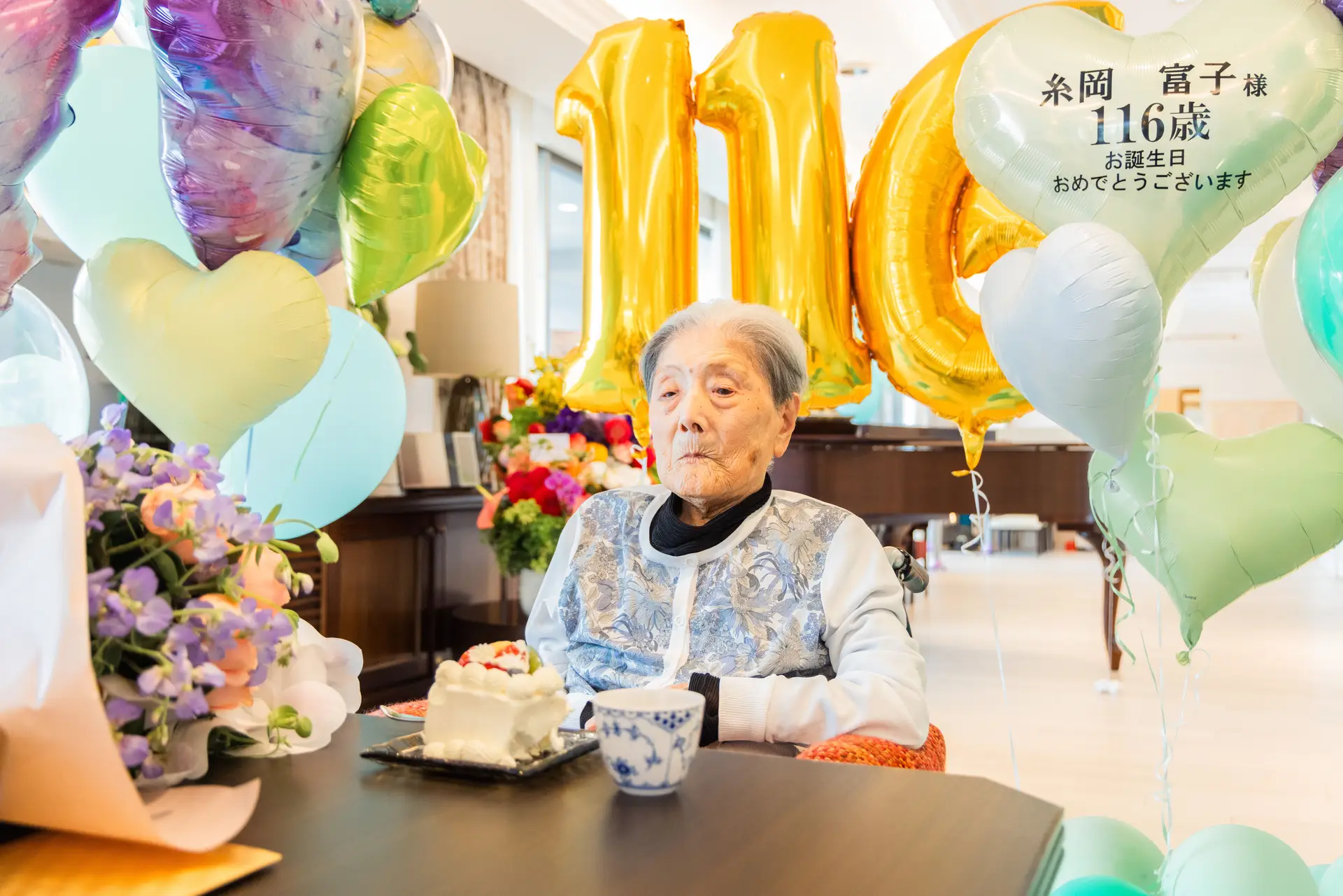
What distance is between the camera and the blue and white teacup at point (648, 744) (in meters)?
0.75

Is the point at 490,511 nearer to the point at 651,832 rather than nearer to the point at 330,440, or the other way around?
the point at 330,440

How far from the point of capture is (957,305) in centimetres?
173

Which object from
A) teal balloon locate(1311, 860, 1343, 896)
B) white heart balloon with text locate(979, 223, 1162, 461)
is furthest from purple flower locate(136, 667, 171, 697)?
teal balloon locate(1311, 860, 1343, 896)

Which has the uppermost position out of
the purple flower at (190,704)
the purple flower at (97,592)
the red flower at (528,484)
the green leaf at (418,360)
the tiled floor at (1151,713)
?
the green leaf at (418,360)

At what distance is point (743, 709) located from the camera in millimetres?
1423

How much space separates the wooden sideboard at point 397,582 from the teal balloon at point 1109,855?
2.28 metres

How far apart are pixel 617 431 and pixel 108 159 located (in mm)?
1736

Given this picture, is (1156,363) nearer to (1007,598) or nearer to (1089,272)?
(1089,272)

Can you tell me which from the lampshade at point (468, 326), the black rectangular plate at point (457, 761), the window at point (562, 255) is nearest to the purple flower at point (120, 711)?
the black rectangular plate at point (457, 761)

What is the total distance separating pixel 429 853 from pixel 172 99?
44.0 inches

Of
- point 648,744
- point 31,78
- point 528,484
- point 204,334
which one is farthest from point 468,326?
point 648,744

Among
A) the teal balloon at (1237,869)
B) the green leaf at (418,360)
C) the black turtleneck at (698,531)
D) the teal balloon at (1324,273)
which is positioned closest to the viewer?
the teal balloon at (1324,273)

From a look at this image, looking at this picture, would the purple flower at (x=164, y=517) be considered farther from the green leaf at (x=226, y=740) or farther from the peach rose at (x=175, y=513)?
the green leaf at (x=226, y=740)

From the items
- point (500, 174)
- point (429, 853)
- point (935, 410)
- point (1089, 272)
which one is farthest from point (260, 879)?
point (500, 174)
